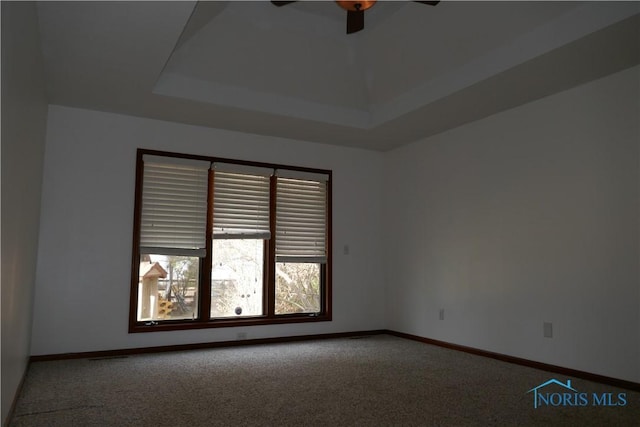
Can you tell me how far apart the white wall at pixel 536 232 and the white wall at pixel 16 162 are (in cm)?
434

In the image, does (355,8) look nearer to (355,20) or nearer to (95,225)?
(355,20)

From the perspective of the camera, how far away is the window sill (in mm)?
5203

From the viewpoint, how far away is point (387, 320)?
22.0ft

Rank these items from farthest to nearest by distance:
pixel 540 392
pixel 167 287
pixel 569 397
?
1. pixel 167 287
2. pixel 540 392
3. pixel 569 397

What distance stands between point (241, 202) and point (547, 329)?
3673mm

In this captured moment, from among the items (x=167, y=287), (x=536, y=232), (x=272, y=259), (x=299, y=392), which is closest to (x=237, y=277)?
(x=272, y=259)

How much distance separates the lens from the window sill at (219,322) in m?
5.20

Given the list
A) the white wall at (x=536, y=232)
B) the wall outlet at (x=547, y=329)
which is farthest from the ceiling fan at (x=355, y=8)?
the wall outlet at (x=547, y=329)

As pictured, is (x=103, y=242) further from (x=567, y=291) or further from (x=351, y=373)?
(x=567, y=291)

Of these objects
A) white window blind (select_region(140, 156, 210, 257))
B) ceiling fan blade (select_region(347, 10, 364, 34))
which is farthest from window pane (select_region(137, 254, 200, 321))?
ceiling fan blade (select_region(347, 10, 364, 34))

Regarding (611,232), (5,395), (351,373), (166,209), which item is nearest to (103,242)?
(166,209)

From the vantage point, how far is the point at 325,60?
5.14 m

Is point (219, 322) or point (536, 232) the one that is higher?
point (536, 232)

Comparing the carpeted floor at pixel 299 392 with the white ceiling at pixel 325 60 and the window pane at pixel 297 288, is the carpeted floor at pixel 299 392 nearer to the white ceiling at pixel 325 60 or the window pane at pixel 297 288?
the window pane at pixel 297 288
